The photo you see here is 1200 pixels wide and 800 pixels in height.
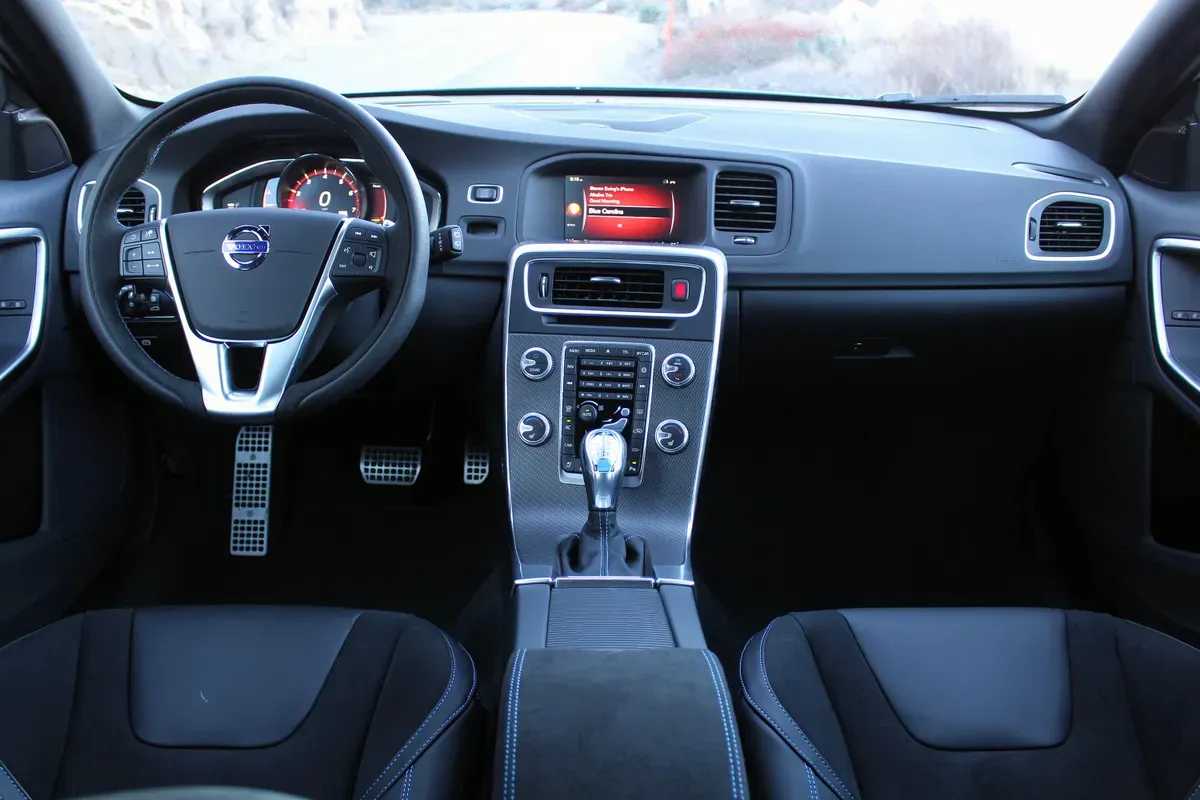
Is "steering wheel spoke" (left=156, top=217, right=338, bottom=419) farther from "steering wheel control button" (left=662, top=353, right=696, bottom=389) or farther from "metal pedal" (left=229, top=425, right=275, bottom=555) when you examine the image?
"metal pedal" (left=229, top=425, right=275, bottom=555)

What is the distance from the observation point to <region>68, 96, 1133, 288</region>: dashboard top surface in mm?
2113

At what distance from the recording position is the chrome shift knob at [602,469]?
75.3 inches

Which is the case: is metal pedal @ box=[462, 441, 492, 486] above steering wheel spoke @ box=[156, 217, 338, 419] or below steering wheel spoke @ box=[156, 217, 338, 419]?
below

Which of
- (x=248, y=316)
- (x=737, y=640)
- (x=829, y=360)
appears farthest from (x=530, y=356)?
(x=737, y=640)

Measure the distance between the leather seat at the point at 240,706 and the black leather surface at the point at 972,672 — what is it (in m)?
0.74

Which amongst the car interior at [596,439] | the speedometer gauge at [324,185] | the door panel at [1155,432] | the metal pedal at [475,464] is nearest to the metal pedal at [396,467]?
the car interior at [596,439]

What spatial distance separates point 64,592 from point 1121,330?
2684 mm

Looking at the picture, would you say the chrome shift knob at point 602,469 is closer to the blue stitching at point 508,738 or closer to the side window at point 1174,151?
the blue stitching at point 508,738

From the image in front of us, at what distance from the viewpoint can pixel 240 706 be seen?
1539 mm

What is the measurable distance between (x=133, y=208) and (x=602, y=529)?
51.1 inches

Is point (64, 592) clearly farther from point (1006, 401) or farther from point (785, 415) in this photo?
point (1006, 401)

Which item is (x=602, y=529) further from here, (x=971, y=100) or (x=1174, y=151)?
(x=1174, y=151)

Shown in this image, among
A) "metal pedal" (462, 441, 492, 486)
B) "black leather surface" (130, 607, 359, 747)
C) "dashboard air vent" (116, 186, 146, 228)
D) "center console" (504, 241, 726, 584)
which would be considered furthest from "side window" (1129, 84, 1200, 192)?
"dashboard air vent" (116, 186, 146, 228)

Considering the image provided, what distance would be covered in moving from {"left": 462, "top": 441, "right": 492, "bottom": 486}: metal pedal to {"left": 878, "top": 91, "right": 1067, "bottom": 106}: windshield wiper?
1499 mm
